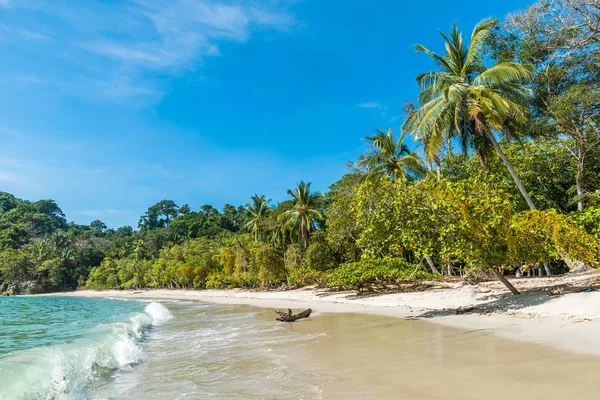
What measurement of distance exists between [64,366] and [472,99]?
16.0 metres

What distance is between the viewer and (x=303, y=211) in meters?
32.1

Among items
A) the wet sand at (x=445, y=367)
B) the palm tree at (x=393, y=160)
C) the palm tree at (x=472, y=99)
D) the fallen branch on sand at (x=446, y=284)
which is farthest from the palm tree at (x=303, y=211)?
the wet sand at (x=445, y=367)

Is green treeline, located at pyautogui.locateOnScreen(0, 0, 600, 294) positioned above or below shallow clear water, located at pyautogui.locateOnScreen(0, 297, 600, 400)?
above

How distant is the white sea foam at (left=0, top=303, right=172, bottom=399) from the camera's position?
631 centimetres

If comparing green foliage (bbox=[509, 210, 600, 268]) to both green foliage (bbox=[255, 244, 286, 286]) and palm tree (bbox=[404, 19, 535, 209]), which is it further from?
green foliage (bbox=[255, 244, 286, 286])

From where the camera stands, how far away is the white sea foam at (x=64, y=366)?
6.31 metres

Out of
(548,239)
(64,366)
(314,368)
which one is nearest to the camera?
(314,368)

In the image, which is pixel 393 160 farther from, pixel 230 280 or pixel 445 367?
pixel 230 280

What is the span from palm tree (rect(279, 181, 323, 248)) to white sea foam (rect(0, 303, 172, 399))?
21.5 m

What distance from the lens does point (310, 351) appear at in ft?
26.2

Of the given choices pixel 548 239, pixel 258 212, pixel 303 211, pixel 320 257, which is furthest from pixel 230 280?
pixel 548 239

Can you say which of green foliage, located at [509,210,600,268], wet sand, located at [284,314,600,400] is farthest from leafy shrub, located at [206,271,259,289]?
wet sand, located at [284,314,600,400]

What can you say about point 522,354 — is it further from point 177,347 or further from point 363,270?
point 363,270

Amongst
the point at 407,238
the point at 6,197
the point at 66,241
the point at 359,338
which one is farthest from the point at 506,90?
the point at 6,197
